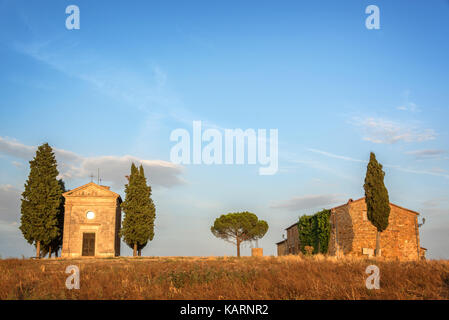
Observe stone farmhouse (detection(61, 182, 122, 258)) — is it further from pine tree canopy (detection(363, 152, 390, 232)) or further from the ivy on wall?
pine tree canopy (detection(363, 152, 390, 232))

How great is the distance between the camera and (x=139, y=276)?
588 inches

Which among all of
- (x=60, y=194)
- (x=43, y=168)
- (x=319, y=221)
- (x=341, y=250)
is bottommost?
(x=341, y=250)

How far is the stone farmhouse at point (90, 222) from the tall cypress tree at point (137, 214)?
4.20 feet

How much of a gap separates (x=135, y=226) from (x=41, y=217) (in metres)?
8.33

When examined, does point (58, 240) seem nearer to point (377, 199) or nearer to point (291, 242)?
point (291, 242)

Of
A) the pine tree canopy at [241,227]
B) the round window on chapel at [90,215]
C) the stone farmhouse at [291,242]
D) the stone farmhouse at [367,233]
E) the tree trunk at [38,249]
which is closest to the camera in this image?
the stone farmhouse at [367,233]

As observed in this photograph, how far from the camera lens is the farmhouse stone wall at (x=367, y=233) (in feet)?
113

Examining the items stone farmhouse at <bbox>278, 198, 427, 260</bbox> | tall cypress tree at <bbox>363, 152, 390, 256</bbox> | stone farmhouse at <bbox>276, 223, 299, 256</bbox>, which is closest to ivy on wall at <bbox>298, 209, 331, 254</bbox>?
stone farmhouse at <bbox>278, 198, 427, 260</bbox>

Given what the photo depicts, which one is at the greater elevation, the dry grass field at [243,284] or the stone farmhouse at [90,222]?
the stone farmhouse at [90,222]

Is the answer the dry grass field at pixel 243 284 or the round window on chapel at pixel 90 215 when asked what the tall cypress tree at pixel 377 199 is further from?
the round window on chapel at pixel 90 215

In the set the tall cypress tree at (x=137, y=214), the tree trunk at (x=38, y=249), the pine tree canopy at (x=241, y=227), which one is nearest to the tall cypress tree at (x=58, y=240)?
the tree trunk at (x=38, y=249)

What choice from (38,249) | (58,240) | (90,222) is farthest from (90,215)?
(38,249)

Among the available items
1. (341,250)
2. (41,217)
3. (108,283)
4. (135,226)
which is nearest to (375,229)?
(341,250)
